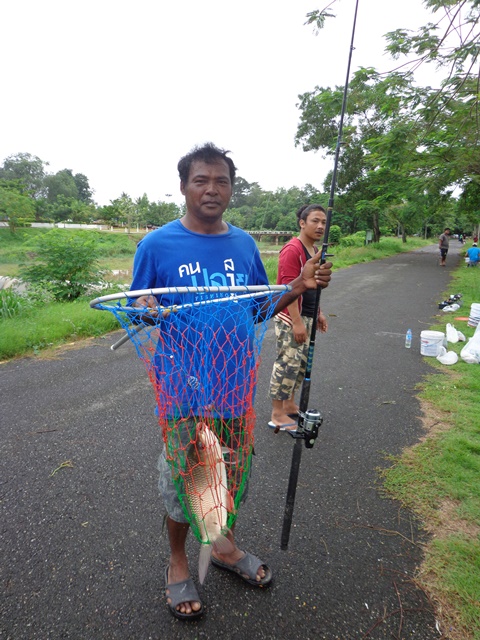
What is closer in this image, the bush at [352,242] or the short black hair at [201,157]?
the short black hair at [201,157]

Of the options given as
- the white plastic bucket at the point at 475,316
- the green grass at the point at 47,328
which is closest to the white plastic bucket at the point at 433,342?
the white plastic bucket at the point at 475,316

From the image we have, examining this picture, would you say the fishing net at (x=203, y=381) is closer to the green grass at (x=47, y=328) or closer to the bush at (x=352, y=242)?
the green grass at (x=47, y=328)

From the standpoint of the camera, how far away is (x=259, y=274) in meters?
1.96

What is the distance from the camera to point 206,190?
170 centimetres

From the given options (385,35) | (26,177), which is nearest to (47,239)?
(385,35)

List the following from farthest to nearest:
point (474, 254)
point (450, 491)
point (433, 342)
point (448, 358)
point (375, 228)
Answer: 1. point (375, 228)
2. point (474, 254)
3. point (433, 342)
4. point (448, 358)
5. point (450, 491)

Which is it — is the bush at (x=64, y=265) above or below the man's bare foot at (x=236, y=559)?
above

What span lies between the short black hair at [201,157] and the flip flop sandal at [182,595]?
201cm

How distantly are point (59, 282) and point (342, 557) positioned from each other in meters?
8.78

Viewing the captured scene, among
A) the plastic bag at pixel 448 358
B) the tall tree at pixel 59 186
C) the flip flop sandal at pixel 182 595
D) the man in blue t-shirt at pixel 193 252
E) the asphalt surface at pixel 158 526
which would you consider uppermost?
the tall tree at pixel 59 186

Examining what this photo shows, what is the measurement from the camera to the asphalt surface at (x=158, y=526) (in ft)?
5.84

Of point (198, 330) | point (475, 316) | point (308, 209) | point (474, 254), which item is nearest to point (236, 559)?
point (198, 330)

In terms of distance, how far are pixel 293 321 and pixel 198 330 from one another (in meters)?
1.51

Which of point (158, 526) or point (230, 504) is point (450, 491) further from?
point (158, 526)
